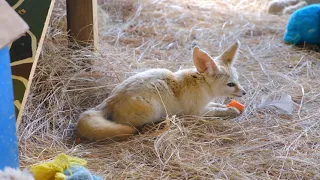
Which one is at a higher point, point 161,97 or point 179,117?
point 161,97

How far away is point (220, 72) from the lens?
325cm

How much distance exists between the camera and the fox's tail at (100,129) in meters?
2.84

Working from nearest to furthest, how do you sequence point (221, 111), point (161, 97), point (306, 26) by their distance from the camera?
point (161, 97)
point (221, 111)
point (306, 26)

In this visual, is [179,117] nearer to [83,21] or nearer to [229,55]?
[229,55]

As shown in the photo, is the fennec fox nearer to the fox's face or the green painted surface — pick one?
the fox's face

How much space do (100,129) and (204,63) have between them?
0.91 meters

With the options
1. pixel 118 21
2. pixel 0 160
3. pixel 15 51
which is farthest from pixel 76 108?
pixel 118 21

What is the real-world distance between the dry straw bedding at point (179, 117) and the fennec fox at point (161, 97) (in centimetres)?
9

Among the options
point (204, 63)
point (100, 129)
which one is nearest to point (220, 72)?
point (204, 63)

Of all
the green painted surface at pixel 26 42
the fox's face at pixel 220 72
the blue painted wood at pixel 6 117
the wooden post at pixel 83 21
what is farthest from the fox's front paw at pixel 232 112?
the blue painted wood at pixel 6 117

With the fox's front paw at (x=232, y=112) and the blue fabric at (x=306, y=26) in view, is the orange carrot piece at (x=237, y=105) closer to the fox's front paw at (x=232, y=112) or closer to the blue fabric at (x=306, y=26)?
the fox's front paw at (x=232, y=112)

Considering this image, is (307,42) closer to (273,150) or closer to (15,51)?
(273,150)

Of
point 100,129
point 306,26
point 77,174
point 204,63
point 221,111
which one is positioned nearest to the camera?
point 77,174

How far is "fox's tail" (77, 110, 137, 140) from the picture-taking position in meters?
2.84
